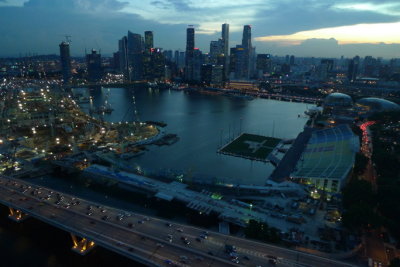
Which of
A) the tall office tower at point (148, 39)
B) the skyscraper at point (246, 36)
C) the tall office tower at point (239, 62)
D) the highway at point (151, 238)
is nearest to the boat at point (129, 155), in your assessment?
the highway at point (151, 238)

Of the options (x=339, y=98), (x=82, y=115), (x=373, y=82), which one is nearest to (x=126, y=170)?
(x=82, y=115)

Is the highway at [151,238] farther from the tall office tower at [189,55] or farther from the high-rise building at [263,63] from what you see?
the high-rise building at [263,63]

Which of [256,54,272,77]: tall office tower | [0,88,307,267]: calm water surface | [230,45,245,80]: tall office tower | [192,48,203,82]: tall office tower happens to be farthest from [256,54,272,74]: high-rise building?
[0,88,307,267]: calm water surface

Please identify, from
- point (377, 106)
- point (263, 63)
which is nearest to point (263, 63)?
point (263, 63)

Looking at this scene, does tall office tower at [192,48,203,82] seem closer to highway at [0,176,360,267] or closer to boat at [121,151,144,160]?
boat at [121,151,144,160]

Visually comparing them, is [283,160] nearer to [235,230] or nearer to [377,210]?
[377,210]

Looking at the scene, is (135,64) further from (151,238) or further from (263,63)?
(151,238)
